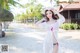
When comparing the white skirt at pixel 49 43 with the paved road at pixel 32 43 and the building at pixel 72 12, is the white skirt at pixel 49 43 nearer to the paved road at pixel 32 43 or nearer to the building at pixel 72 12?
the paved road at pixel 32 43

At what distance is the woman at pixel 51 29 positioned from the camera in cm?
511

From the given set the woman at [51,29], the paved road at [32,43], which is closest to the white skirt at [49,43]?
the woman at [51,29]

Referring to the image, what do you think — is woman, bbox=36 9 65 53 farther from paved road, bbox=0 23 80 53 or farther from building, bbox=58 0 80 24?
building, bbox=58 0 80 24

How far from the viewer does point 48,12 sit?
17.1ft

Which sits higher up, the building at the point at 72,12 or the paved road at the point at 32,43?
the building at the point at 72,12

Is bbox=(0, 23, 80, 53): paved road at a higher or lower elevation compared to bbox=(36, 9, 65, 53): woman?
lower

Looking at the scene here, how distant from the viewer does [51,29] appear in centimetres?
511

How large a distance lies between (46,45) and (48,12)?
0.77 meters

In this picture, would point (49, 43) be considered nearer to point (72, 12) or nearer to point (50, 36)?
point (50, 36)

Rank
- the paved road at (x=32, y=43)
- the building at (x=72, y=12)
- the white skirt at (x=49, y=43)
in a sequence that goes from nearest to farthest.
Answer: the white skirt at (x=49, y=43)
the paved road at (x=32, y=43)
the building at (x=72, y=12)

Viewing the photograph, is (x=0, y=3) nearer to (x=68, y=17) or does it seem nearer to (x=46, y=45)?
(x=46, y=45)

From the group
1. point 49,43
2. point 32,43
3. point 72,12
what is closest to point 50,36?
point 49,43

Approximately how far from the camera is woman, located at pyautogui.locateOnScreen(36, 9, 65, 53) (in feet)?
16.8

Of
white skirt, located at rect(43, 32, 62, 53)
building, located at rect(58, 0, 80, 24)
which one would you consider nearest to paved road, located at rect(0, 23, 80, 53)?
white skirt, located at rect(43, 32, 62, 53)
